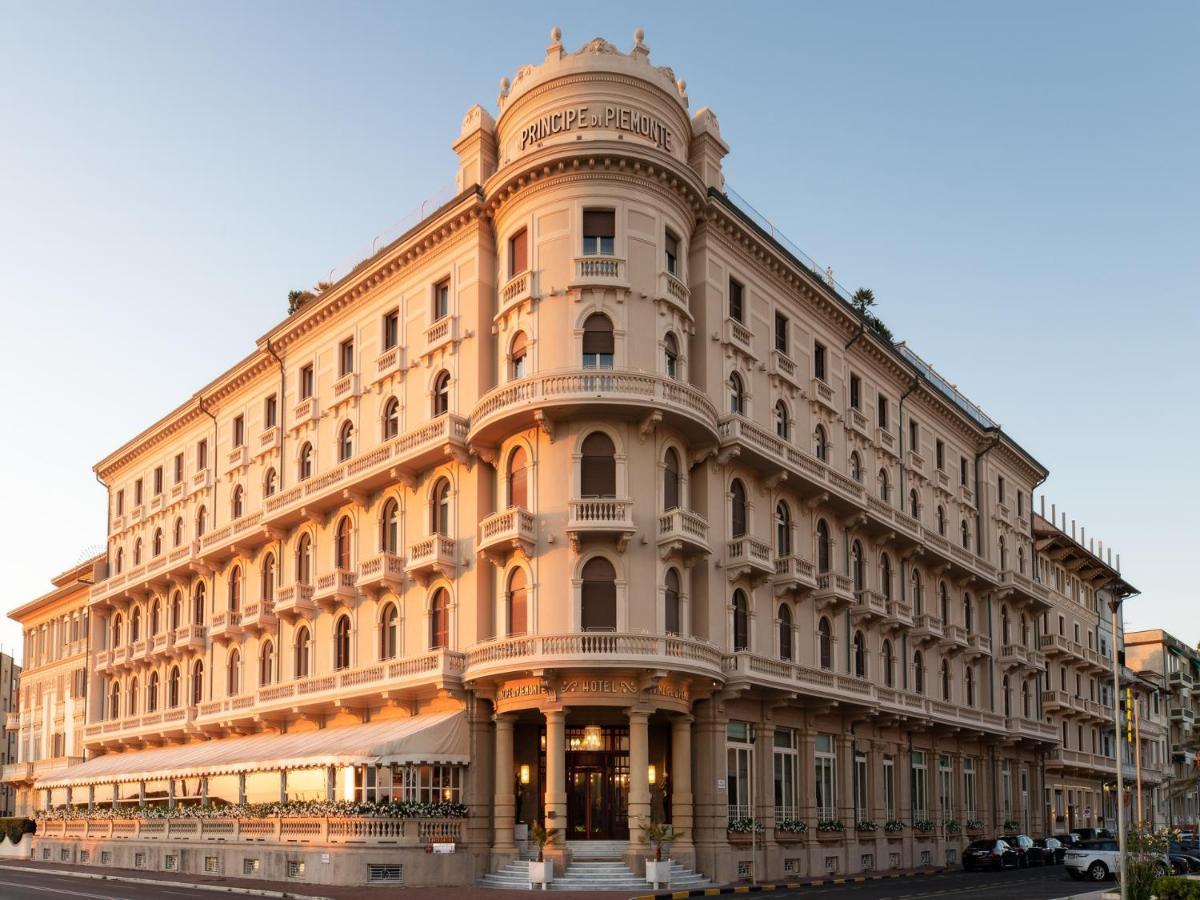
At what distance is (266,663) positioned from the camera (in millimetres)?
53219

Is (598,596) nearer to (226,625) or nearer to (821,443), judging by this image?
(821,443)

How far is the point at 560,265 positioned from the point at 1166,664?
8460cm

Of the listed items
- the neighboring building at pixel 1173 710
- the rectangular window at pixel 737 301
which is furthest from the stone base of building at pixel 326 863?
the neighboring building at pixel 1173 710

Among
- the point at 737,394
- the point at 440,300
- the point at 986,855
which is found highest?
the point at 440,300

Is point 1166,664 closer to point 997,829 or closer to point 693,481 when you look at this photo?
point 997,829

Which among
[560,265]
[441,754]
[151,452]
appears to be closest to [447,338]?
[560,265]

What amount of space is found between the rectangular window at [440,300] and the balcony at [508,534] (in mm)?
8513

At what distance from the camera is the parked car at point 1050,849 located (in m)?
57.3

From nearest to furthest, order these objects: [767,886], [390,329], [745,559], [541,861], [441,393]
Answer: [541,861] < [767,886] < [745,559] < [441,393] < [390,329]

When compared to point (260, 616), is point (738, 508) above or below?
above

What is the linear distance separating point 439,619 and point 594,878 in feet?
34.5

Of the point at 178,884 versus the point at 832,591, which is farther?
the point at 832,591

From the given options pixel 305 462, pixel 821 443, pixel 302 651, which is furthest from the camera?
pixel 305 462

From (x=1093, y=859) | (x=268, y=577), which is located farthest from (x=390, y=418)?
(x=1093, y=859)
